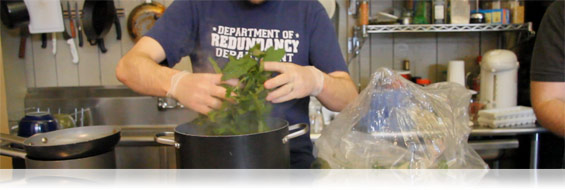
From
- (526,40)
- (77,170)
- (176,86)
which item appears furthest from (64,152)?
(526,40)

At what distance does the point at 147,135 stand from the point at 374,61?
117 centimetres

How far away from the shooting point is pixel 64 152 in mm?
658

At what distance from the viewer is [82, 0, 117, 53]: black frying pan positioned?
6.86 feet

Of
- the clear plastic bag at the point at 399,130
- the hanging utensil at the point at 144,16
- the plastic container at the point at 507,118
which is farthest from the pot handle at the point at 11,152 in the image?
the plastic container at the point at 507,118

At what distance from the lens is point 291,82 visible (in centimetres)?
76

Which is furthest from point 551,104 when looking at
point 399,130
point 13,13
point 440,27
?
point 13,13

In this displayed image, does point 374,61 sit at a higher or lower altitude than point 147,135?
higher

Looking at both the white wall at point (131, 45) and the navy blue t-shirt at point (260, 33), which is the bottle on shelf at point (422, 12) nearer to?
the white wall at point (131, 45)

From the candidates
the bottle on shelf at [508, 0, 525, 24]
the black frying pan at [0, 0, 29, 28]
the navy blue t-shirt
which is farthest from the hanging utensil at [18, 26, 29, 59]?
the bottle on shelf at [508, 0, 525, 24]

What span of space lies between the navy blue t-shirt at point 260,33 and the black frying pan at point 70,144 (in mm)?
284

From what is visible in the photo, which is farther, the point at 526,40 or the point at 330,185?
the point at 526,40

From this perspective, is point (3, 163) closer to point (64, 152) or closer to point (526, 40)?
point (64, 152)

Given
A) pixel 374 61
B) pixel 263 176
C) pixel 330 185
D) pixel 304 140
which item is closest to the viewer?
pixel 263 176

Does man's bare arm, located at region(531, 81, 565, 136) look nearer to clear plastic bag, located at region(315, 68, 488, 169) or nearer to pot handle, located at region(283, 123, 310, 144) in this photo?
clear plastic bag, located at region(315, 68, 488, 169)
